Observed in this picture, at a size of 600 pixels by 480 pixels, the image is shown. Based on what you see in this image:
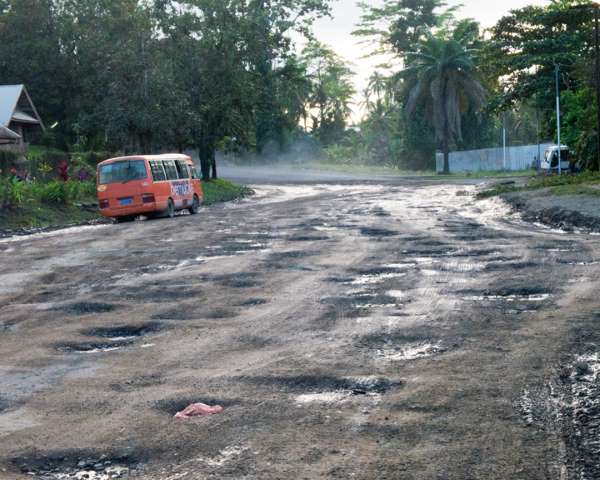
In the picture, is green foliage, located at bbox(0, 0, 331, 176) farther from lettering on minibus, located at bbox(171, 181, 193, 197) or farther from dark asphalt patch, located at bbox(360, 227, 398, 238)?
dark asphalt patch, located at bbox(360, 227, 398, 238)

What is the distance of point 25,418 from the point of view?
6.39m

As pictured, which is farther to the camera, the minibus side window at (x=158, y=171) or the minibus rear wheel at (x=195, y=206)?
the minibus rear wheel at (x=195, y=206)

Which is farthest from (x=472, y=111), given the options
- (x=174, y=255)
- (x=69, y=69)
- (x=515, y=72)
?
(x=174, y=255)

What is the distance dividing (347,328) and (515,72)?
5019cm

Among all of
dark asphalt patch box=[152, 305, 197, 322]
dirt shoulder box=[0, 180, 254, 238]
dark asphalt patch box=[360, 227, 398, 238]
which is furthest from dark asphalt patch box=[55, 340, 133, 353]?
dirt shoulder box=[0, 180, 254, 238]

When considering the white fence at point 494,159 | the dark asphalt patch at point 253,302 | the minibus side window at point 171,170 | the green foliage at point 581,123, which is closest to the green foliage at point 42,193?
the minibus side window at point 171,170

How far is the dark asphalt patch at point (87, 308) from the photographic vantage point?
35.1 feet

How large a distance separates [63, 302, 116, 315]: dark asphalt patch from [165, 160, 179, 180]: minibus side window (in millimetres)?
18608

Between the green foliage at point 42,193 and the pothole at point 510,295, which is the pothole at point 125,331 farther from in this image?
the green foliage at point 42,193

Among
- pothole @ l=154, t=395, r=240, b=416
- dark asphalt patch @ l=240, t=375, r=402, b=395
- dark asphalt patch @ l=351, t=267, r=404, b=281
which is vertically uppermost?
pothole @ l=154, t=395, r=240, b=416

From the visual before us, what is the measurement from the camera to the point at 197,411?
6.40 metres

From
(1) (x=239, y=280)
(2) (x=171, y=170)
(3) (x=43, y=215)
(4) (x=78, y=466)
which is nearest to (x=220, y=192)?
(2) (x=171, y=170)

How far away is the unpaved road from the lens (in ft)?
17.9

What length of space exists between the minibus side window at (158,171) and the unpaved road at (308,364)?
41.7ft
